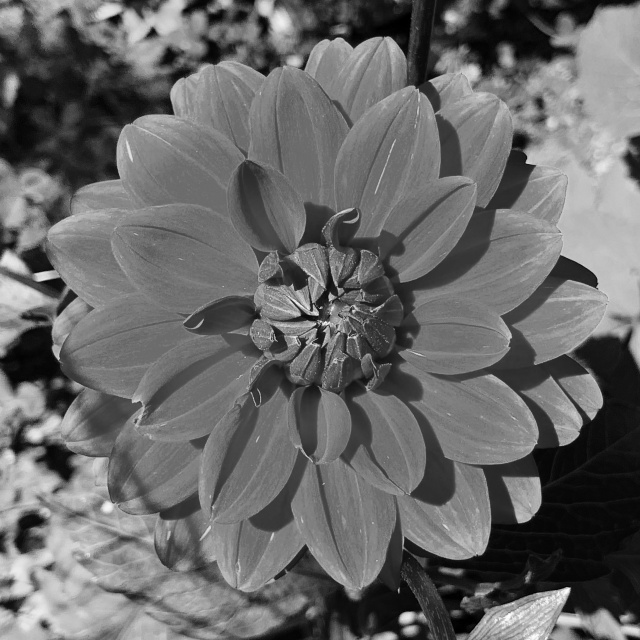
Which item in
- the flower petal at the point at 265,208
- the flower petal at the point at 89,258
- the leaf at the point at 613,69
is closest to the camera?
the flower petal at the point at 265,208

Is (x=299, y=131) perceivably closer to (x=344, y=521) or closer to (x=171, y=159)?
(x=171, y=159)

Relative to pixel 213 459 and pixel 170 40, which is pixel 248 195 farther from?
pixel 170 40

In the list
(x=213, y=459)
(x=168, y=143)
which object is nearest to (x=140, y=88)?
(x=168, y=143)

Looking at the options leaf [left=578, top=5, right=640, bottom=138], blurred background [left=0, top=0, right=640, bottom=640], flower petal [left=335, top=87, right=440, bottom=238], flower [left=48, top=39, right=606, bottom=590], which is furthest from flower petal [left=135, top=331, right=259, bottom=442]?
leaf [left=578, top=5, right=640, bottom=138]

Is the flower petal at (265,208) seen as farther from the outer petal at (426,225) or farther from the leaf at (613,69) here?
the leaf at (613,69)

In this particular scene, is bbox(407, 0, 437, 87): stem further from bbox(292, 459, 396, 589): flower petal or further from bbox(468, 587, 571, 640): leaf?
bbox(468, 587, 571, 640): leaf

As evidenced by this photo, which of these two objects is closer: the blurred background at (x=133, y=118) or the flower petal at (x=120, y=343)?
the flower petal at (x=120, y=343)

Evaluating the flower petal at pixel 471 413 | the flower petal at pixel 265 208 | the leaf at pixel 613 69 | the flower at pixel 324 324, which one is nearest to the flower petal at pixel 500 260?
the flower at pixel 324 324
